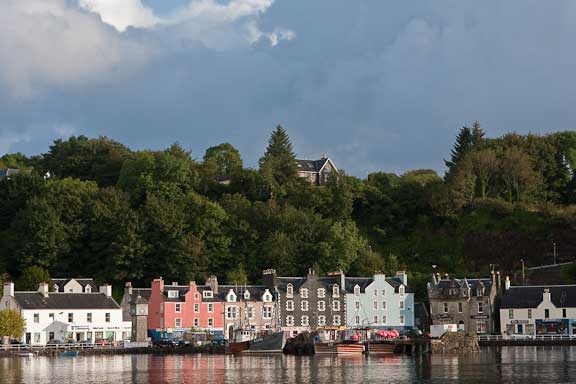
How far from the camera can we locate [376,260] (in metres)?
112

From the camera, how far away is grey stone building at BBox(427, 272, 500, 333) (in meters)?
100

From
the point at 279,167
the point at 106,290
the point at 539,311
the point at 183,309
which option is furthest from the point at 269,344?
the point at 279,167

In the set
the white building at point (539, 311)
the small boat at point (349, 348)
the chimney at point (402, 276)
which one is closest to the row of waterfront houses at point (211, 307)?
the chimney at point (402, 276)

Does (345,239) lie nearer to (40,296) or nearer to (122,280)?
(122,280)

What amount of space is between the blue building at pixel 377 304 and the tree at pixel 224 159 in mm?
33709

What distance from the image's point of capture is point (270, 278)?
10256cm

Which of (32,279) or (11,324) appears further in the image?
(32,279)

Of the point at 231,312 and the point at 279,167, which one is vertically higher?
the point at 279,167

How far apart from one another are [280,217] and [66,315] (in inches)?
1156

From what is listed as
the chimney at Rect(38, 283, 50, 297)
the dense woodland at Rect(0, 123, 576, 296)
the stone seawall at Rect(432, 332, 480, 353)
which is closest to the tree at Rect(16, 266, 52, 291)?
the dense woodland at Rect(0, 123, 576, 296)

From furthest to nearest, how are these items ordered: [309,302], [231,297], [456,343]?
[309,302] < [231,297] < [456,343]

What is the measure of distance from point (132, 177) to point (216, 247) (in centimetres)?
1764

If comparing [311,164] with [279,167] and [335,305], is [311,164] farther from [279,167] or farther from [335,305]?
[335,305]

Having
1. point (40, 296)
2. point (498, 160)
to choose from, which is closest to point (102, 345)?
point (40, 296)
